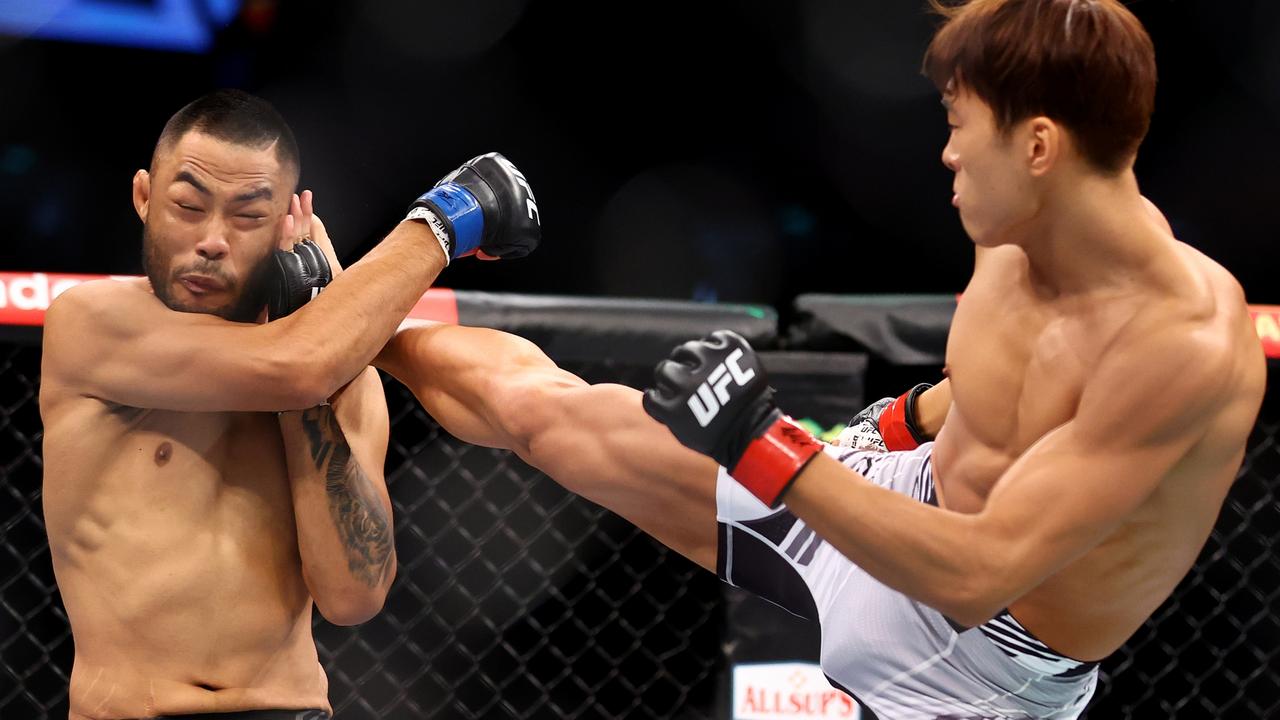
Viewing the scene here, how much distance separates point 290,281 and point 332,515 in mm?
307

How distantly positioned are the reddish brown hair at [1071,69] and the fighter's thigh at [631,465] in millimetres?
589

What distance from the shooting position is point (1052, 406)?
4.59 feet

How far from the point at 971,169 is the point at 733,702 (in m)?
1.24

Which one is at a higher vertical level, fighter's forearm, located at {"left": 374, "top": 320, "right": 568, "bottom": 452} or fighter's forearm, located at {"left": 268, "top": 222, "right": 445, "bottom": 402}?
fighter's forearm, located at {"left": 268, "top": 222, "right": 445, "bottom": 402}

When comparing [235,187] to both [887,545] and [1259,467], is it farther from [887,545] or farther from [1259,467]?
[1259,467]

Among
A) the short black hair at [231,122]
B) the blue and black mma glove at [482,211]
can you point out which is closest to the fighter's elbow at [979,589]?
the blue and black mma glove at [482,211]

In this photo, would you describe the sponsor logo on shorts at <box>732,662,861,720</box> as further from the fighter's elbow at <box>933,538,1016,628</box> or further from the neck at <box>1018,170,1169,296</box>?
the neck at <box>1018,170,1169,296</box>

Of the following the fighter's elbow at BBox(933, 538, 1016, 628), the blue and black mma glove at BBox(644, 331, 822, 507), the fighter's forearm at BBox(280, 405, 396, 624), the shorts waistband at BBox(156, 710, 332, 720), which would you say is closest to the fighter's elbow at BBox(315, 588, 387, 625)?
the fighter's forearm at BBox(280, 405, 396, 624)

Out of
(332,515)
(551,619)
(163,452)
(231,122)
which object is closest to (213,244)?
(231,122)

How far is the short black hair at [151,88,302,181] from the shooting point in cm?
150

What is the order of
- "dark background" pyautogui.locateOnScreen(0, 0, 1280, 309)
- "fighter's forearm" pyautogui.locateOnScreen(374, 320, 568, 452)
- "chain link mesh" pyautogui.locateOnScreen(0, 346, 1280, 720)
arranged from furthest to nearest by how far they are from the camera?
"dark background" pyautogui.locateOnScreen(0, 0, 1280, 309) < "chain link mesh" pyautogui.locateOnScreen(0, 346, 1280, 720) < "fighter's forearm" pyautogui.locateOnScreen(374, 320, 568, 452)

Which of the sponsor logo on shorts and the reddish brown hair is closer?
the reddish brown hair

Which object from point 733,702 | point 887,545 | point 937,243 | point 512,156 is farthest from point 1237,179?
point 887,545

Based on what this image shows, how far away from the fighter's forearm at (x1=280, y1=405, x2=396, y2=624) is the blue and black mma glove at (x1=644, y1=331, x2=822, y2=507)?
49cm
